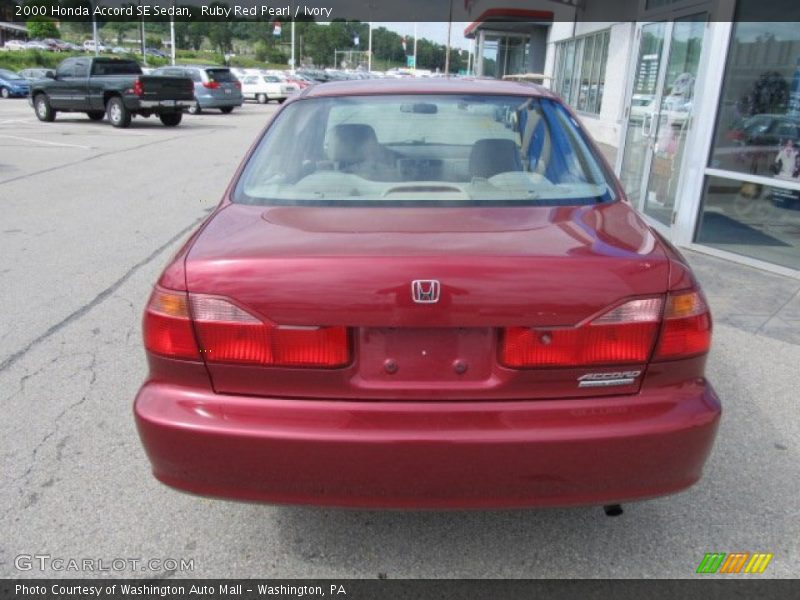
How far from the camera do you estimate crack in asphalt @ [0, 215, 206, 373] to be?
14.0 ft

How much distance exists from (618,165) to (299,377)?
8.18m

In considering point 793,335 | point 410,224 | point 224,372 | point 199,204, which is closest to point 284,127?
point 410,224

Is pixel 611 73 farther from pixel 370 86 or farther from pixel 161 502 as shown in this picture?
pixel 161 502

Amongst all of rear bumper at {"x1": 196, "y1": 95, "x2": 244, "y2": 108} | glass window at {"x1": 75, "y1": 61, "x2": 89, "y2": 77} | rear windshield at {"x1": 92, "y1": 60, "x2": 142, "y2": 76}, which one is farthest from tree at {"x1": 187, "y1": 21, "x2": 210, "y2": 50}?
glass window at {"x1": 75, "y1": 61, "x2": 89, "y2": 77}

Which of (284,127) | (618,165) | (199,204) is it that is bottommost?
Answer: (199,204)

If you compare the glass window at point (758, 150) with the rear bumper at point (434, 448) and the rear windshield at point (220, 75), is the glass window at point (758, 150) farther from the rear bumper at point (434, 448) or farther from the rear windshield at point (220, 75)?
the rear windshield at point (220, 75)

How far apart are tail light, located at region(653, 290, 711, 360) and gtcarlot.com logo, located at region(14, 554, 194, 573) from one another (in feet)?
5.95

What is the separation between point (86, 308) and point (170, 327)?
3338mm

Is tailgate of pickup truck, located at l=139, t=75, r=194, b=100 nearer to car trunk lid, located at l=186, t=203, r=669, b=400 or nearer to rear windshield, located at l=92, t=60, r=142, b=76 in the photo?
rear windshield, located at l=92, t=60, r=142, b=76

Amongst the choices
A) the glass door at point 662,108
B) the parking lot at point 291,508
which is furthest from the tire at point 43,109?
the glass door at point 662,108

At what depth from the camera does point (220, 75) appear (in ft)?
87.7

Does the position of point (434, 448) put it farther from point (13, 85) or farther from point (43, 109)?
point (13, 85)

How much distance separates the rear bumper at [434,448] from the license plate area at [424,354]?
0.09 metres

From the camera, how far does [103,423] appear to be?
349 cm
